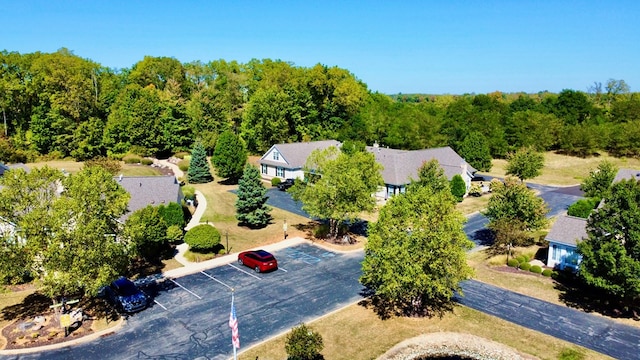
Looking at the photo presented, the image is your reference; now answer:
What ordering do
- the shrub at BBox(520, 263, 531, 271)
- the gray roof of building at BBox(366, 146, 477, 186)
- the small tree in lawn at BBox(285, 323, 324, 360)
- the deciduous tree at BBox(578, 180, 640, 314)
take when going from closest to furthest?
the small tree in lawn at BBox(285, 323, 324, 360) < the deciduous tree at BBox(578, 180, 640, 314) < the shrub at BBox(520, 263, 531, 271) < the gray roof of building at BBox(366, 146, 477, 186)

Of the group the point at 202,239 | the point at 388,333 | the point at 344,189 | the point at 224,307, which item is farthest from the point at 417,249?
the point at 202,239

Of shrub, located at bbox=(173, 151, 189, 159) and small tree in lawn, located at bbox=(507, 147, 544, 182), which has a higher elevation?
small tree in lawn, located at bbox=(507, 147, 544, 182)

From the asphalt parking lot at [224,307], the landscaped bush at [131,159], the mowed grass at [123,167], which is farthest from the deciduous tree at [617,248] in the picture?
the landscaped bush at [131,159]

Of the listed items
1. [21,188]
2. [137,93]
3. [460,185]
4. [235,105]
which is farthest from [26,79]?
[460,185]

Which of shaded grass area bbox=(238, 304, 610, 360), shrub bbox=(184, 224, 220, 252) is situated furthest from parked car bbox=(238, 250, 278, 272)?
shaded grass area bbox=(238, 304, 610, 360)

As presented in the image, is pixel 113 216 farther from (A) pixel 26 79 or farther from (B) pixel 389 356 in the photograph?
(A) pixel 26 79

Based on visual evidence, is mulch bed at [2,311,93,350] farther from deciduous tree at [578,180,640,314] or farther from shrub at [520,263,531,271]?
shrub at [520,263,531,271]

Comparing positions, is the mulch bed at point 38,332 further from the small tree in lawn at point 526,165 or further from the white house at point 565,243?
the small tree in lawn at point 526,165
